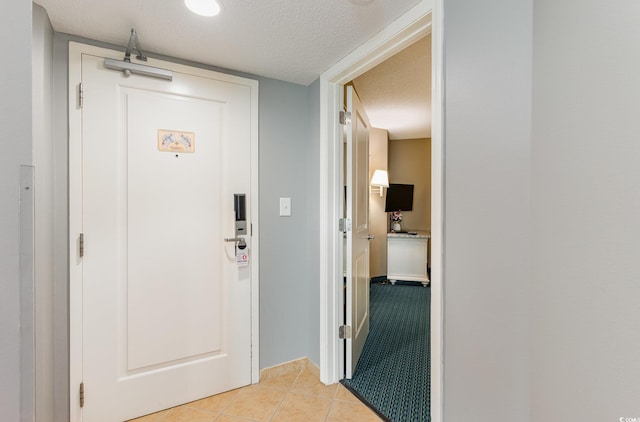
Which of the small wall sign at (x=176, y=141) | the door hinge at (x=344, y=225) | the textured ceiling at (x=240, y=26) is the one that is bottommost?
the door hinge at (x=344, y=225)

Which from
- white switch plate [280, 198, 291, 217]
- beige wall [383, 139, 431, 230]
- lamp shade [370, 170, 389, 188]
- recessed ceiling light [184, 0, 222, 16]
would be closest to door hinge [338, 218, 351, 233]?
white switch plate [280, 198, 291, 217]

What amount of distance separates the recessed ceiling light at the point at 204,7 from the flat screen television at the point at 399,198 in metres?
3.90

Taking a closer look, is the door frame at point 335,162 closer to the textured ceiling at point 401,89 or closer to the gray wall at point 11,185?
the textured ceiling at point 401,89

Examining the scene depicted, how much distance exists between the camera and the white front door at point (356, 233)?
208 cm

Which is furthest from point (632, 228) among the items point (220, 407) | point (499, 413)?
point (220, 407)

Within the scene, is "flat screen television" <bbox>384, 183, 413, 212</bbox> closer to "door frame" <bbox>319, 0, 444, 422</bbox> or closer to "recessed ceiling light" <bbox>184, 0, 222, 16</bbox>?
"door frame" <bbox>319, 0, 444, 422</bbox>

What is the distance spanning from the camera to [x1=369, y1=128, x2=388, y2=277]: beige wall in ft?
14.9

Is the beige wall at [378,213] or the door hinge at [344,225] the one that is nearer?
the door hinge at [344,225]

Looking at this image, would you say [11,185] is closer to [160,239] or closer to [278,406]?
[160,239]

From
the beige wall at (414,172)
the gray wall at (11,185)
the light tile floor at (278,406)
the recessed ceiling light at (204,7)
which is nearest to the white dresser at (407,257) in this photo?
the beige wall at (414,172)

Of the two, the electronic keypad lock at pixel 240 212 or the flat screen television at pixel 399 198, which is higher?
the flat screen television at pixel 399 198

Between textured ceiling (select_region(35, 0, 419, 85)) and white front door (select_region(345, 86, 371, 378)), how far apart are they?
1.81 feet

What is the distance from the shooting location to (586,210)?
30.9 inches

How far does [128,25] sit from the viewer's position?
1491mm
